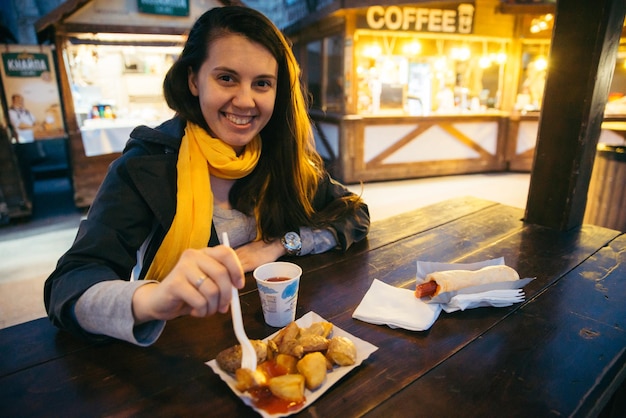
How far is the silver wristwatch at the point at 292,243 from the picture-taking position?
5.05 feet

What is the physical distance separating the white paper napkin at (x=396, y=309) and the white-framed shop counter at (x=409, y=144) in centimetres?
514

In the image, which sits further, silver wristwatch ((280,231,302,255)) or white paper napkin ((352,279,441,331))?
silver wristwatch ((280,231,302,255))

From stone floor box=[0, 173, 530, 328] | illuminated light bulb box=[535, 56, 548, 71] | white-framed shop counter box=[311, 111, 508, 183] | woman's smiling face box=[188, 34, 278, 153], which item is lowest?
stone floor box=[0, 173, 530, 328]

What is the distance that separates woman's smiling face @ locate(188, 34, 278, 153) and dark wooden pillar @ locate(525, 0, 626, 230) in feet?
4.56

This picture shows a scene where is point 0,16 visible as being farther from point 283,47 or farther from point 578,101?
point 578,101

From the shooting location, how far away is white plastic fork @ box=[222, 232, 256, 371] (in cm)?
80

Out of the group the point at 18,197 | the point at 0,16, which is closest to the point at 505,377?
the point at 18,197

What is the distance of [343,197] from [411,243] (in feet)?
1.26

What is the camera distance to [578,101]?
5.89ft

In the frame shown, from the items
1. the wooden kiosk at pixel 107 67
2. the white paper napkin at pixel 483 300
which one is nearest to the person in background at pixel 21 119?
the wooden kiosk at pixel 107 67

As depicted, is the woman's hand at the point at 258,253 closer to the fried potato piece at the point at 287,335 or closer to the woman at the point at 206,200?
the woman at the point at 206,200

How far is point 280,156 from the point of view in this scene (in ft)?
5.46

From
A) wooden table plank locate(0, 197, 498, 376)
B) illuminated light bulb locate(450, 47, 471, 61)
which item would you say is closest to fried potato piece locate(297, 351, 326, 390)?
wooden table plank locate(0, 197, 498, 376)

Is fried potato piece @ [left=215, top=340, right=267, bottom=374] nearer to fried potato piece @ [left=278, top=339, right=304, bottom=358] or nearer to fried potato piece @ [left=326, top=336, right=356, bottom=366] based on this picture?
fried potato piece @ [left=278, top=339, right=304, bottom=358]
